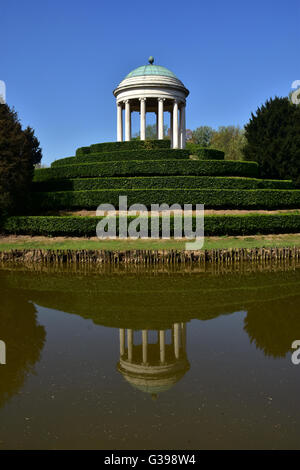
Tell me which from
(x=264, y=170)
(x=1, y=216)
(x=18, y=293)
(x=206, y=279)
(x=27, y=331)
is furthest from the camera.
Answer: (x=264, y=170)

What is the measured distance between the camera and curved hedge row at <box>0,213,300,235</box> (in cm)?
2766

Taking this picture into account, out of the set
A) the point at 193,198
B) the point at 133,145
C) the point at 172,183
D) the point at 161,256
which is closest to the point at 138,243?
the point at 161,256

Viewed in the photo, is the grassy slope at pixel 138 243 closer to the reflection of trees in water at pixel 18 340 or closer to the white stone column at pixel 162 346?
the reflection of trees in water at pixel 18 340

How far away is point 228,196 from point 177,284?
16590 mm

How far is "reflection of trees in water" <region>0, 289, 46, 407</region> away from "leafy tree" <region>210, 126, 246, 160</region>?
194 feet

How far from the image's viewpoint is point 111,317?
40.7 ft

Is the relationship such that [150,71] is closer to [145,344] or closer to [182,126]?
[182,126]

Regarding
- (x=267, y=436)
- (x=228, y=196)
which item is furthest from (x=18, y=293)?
(x=228, y=196)

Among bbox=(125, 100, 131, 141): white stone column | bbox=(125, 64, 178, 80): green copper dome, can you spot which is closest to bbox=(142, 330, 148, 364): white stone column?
bbox=(125, 100, 131, 141): white stone column

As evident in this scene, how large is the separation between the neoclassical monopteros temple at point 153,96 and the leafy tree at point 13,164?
1706 centimetres

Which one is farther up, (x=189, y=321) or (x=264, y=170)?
(x=264, y=170)

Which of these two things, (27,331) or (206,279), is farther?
(206,279)
